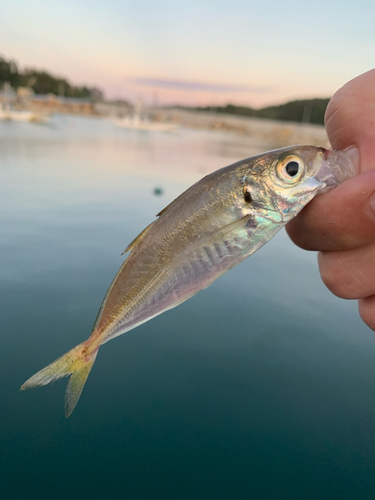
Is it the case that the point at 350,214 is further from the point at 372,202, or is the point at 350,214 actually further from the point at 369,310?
the point at 369,310

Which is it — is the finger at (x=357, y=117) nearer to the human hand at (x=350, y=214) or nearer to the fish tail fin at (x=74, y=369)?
the human hand at (x=350, y=214)

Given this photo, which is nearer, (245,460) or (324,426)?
(245,460)

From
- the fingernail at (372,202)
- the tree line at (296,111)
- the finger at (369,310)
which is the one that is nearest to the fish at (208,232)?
the fingernail at (372,202)

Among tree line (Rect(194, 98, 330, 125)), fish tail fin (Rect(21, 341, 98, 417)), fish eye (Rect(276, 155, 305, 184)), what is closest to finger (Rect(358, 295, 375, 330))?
fish eye (Rect(276, 155, 305, 184))

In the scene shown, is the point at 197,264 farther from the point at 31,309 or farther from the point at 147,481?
the point at 31,309

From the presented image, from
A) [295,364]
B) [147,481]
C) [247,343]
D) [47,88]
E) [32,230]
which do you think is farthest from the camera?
[47,88]

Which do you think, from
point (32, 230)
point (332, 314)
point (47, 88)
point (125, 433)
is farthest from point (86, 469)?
point (47, 88)
